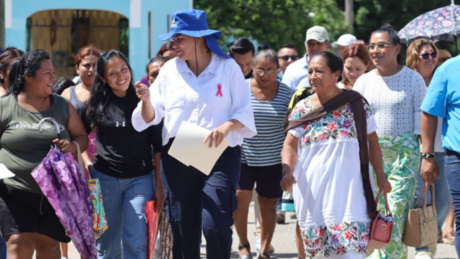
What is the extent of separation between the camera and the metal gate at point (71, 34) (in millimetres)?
24734

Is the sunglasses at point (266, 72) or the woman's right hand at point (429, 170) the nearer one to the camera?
the woman's right hand at point (429, 170)

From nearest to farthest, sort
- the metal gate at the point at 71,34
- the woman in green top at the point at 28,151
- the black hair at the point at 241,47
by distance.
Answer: the woman in green top at the point at 28,151 → the black hair at the point at 241,47 → the metal gate at the point at 71,34

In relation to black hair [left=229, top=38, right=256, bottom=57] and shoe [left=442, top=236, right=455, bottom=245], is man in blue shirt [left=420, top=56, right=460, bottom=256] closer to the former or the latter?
shoe [left=442, top=236, right=455, bottom=245]

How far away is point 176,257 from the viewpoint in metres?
6.53

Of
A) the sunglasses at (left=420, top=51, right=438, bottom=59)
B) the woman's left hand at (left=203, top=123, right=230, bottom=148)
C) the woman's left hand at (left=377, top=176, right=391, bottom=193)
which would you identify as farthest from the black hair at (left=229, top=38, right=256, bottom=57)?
the woman's left hand at (left=203, top=123, right=230, bottom=148)

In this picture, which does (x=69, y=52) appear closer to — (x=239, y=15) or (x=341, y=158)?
(x=239, y=15)

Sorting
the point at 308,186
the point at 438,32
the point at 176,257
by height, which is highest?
the point at 438,32

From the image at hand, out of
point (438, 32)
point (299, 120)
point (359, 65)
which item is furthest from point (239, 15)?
point (299, 120)

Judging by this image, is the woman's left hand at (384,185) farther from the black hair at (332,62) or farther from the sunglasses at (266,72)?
the sunglasses at (266,72)

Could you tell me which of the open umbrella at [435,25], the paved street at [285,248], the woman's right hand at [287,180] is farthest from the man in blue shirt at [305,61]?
the woman's right hand at [287,180]

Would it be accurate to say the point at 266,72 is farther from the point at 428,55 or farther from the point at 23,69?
the point at 23,69

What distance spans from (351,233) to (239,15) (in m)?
19.8

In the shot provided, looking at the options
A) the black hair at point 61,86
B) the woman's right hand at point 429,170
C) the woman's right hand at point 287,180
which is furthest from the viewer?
the black hair at point 61,86

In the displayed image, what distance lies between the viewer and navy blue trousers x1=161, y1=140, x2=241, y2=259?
6.24 m
